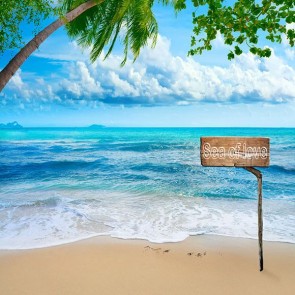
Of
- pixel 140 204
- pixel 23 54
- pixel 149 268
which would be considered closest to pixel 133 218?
pixel 140 204

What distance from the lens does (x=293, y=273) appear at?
17.4ft

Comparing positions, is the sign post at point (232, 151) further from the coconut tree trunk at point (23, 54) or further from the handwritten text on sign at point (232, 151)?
the coconut tree trunk at point (23, 54)

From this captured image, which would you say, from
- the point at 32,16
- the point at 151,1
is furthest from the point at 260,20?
the point at 151,1

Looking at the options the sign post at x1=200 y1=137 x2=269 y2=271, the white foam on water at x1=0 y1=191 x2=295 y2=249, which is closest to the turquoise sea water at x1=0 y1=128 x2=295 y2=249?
the white foam on water at x1=0 y1=191 x2=295 y2=249

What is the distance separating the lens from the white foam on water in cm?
726

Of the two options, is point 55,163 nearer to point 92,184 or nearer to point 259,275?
point 92,184

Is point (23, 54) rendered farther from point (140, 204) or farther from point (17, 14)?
point (140, 204)

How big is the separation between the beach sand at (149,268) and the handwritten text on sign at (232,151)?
1.60 metres

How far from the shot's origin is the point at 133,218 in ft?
28.9

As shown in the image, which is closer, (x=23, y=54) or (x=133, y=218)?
(x=23, y=54)

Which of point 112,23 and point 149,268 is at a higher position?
point 112,23

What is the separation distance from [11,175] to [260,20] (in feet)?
60.3

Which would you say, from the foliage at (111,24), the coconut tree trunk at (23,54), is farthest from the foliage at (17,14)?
the foliage at (111,24)

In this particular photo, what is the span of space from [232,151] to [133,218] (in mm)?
4608
